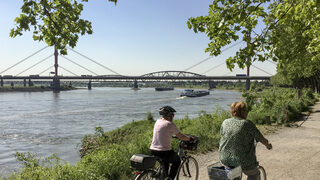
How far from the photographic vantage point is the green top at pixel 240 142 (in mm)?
3760

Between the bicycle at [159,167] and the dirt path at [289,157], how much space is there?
3.67 ft

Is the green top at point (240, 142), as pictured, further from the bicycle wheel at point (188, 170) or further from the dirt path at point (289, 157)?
the dirt path at point (289, 157)

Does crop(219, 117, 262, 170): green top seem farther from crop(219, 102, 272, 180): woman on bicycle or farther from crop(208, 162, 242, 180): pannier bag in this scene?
crop(208, 162, 242, 180): pannier bag

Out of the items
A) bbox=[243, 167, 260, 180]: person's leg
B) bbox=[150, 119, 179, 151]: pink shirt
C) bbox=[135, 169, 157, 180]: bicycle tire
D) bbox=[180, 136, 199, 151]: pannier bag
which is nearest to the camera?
bbox=[243, 167, 260, 180]: person's leg

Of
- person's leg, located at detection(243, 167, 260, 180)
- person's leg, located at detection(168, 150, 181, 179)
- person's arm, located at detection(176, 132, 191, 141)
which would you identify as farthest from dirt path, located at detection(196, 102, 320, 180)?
person's leg, located at detection(243, 167, 260, 180)

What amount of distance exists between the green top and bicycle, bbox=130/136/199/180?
1.03 metres

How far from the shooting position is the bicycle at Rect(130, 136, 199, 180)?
4.09m

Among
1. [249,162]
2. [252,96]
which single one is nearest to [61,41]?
[249,162]

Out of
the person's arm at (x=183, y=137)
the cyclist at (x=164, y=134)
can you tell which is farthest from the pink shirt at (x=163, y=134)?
the person's arm at (x=183, y=137)

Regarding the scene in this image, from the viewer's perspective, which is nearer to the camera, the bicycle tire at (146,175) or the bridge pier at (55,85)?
the bicycle tire at (146,175)

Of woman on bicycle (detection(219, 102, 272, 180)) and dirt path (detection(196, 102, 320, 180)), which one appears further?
dirt path (detection(196, 102, 320, 180))

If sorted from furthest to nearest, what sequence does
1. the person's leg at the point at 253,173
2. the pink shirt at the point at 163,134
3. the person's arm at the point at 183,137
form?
the person's arm at the point at 183,137 → the pink shirt at the point at 163,134 → the person's leg at the point at 253,173

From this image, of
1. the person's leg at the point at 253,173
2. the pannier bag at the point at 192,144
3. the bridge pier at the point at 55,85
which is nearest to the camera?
the person's leg at the point at 253,173

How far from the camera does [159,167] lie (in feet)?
15.2
